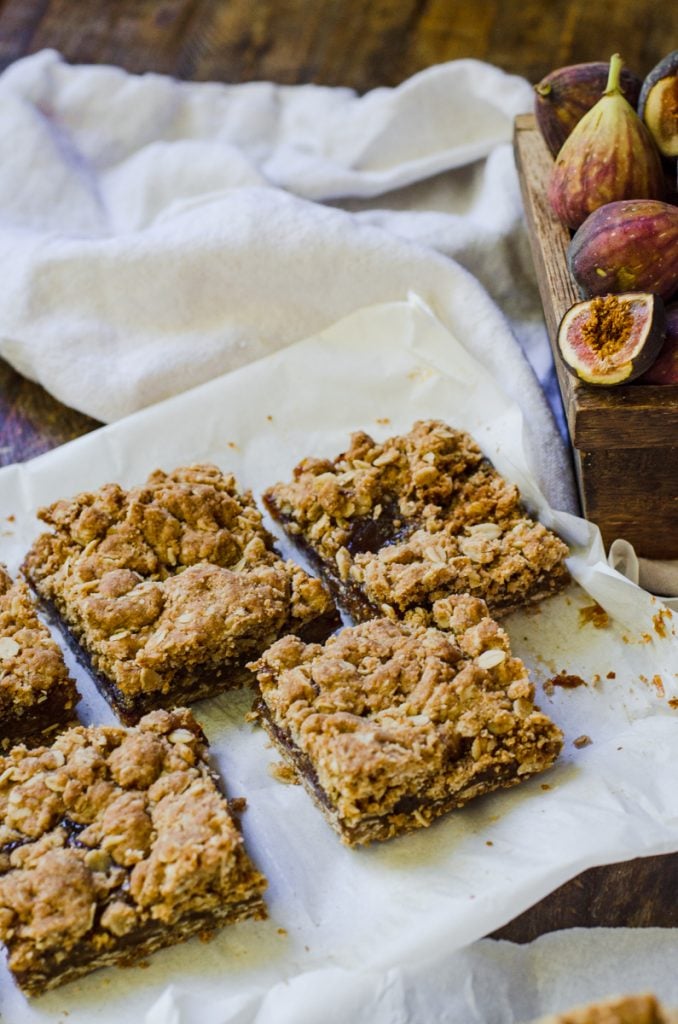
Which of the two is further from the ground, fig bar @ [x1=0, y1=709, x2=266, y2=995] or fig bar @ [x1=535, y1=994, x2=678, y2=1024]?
fig bar @ [x1=535, y1=994, x2=678, y2=1024]

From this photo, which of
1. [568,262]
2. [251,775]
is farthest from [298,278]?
[251,775]

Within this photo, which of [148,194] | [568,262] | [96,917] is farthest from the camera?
[148,194]

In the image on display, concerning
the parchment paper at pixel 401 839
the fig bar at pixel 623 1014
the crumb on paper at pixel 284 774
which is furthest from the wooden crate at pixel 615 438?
the fig bar at pixel 623 1014

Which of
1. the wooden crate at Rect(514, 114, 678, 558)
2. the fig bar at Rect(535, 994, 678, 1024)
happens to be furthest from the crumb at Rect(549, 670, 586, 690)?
the fig bar at Rect(535, 994, 678, 1024)

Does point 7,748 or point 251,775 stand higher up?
point 7,748

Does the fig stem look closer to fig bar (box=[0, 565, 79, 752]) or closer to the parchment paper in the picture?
the parchment paper

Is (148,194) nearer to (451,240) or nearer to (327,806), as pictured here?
(451,240)
